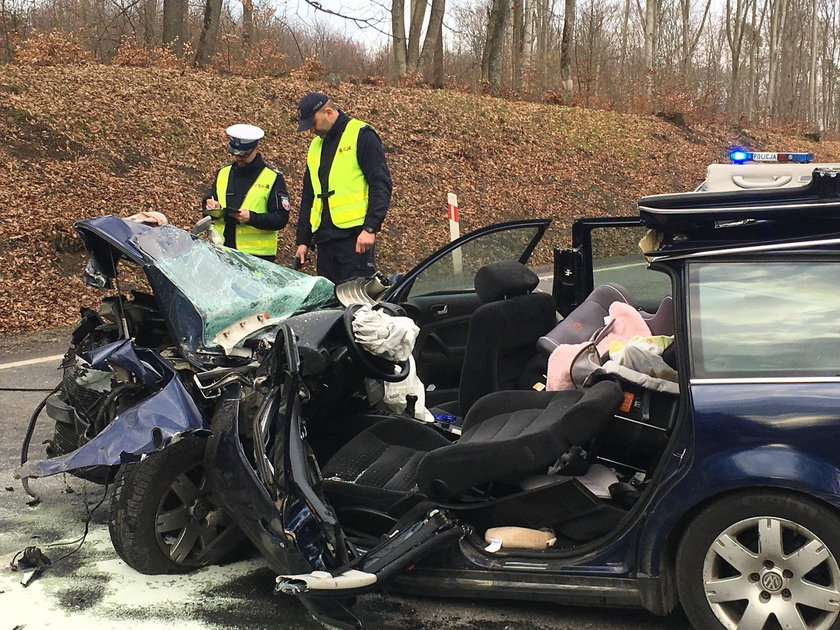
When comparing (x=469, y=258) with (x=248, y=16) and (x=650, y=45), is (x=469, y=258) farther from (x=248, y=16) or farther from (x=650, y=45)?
(x=650, y=45)

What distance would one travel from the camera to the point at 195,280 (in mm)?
4336

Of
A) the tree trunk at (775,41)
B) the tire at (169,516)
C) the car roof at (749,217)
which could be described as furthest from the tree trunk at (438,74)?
the tree trunk at (775,41)

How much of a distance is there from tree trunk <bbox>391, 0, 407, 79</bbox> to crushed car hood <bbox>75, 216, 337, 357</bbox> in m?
19.2

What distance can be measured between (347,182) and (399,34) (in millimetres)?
17523

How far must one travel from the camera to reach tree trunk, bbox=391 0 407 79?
76.2 feet

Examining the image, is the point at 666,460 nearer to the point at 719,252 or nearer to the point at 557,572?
the point at 557,572

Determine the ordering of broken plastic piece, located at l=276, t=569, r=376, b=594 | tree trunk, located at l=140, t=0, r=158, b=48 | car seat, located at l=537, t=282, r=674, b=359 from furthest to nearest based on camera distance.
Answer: tree trunk, located at l=140, t=0, r=158, b=48 < car seat, located at l=537, t=282, r=674, b=359 < broken plastic piece, located at l=276, t=569, r=376, b=594

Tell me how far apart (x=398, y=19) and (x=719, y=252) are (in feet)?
70.0

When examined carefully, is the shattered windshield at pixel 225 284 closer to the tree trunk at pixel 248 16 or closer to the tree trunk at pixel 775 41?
the tree trunk at pixel 248 16

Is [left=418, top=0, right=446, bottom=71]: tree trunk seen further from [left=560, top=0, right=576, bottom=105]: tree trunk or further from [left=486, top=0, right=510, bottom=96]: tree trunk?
[left=560, top=0, right=576, bottom=105]: tree trunk

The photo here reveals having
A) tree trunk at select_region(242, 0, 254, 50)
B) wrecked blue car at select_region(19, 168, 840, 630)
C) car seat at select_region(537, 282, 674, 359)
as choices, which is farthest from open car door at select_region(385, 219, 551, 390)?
tree trunk at select_region(242, 0, 254, 50)

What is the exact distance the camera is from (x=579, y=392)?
12.4 ft

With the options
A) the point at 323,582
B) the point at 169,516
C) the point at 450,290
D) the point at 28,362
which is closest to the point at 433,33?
the point at 28,362

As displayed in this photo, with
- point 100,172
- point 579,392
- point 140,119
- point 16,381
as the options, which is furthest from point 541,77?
point 579,392
